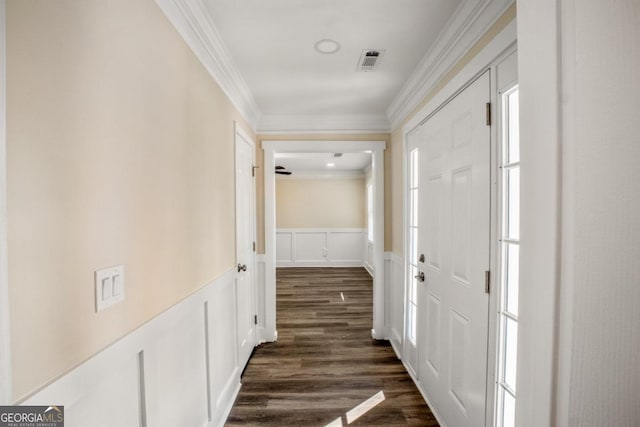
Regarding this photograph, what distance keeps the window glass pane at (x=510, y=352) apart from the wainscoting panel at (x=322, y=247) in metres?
5.64

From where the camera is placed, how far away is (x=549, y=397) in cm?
51

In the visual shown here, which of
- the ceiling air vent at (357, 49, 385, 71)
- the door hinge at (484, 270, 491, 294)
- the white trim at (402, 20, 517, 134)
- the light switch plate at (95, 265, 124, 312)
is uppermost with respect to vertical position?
the ceiling air vent at (357, 49, 385, 71)

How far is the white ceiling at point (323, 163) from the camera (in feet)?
17.0

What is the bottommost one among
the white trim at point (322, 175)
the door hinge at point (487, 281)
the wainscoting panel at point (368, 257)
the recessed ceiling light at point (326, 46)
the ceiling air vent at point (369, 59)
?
the wainscoting panel at point (368, 257)

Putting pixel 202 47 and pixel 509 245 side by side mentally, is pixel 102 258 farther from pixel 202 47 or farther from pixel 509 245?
pixel 509 245

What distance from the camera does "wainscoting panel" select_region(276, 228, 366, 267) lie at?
271 inches

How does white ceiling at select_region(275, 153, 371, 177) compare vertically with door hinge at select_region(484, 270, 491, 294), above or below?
above

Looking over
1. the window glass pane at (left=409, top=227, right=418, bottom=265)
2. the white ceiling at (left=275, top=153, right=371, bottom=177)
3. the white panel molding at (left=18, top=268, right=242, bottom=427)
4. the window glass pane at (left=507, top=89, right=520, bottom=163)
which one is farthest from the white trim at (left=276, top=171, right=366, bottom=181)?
the window glass pane at (left=507, top=89, right=520, bottom=163)

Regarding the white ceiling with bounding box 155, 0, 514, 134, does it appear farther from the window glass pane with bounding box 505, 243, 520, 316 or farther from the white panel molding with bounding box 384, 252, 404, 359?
the white panel molding with bounding box 384, 252, 404, 359

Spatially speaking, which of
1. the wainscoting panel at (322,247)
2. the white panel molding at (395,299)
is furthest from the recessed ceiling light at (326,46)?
the wainscoting panel at (322,247)

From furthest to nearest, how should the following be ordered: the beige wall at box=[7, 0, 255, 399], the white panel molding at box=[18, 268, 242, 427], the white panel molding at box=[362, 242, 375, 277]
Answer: the white panel molding at box=[362, 242, 375, 277] → the white panel molding at box=[18, 268, 242, 427] → the beige wall at box=[7, 0, 255, 399]

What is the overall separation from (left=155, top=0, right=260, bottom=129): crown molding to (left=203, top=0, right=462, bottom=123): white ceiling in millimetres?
43

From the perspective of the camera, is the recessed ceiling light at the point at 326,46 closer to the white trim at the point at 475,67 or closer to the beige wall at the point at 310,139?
the white trim at the point at 475,67

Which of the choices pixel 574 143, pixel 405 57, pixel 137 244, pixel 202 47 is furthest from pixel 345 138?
pixel 574 143
